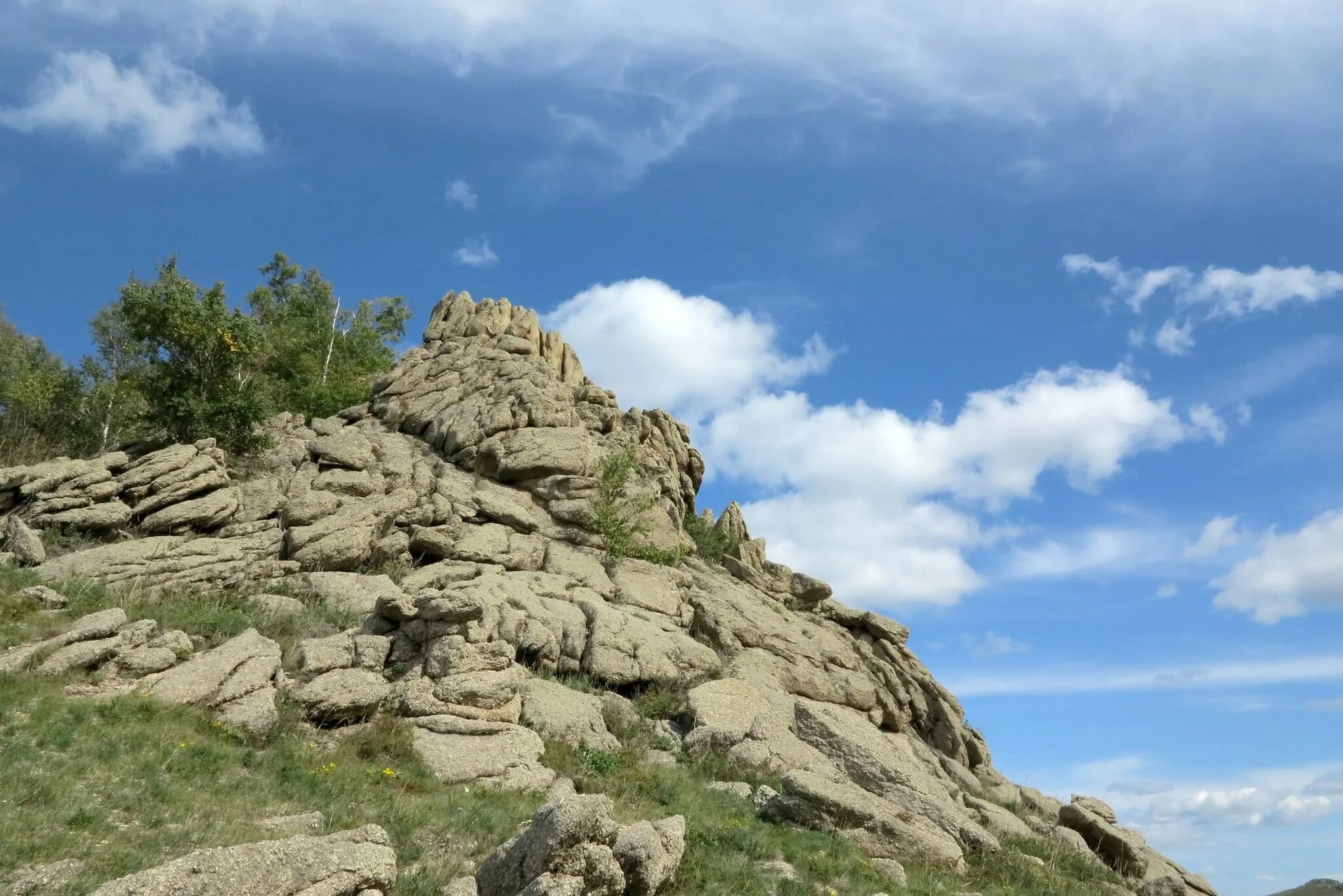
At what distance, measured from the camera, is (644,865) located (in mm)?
12227

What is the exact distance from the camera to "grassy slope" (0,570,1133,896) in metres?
12.0

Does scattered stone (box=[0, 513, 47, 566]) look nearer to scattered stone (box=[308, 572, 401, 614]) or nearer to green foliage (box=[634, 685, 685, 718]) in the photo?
scattered stone (box=[308, 572, 401, 614])

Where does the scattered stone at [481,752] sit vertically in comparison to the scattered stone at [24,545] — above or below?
below

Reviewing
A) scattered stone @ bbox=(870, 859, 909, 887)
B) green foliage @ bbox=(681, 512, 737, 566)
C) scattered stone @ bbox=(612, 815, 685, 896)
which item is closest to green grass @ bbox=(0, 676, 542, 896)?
scattered stone @ bbox=(612, 815, 685, 896)

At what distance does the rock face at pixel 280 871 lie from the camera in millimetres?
9555

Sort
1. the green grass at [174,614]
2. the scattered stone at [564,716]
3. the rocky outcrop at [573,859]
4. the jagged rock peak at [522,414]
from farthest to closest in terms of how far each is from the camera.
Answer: the jagged rock peak at [522,414], the green grass at [174,614], the scattered stone at [564,716], the rocky outcrop at [573,859]

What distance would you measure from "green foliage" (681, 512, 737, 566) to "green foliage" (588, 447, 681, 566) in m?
4.18

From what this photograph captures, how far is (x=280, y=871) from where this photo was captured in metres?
10.2

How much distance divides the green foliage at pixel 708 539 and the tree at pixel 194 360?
53.7 ft

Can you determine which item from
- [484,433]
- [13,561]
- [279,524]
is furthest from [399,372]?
[13,561]

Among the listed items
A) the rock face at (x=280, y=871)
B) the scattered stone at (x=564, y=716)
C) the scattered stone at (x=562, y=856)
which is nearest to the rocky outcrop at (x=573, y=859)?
the scattered stone at (x=562, y=856)

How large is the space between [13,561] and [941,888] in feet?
71.8

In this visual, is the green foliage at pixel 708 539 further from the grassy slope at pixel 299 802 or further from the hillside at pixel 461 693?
the grassy slope at pixel 299 802

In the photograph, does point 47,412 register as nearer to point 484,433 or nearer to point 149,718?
point 484,433
